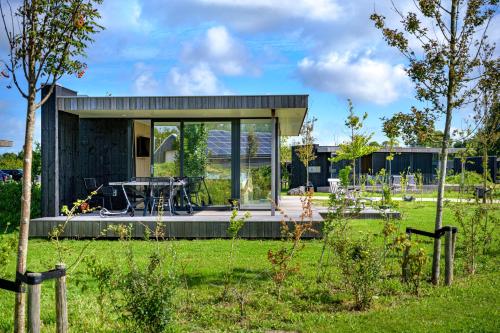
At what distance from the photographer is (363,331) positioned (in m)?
4.29

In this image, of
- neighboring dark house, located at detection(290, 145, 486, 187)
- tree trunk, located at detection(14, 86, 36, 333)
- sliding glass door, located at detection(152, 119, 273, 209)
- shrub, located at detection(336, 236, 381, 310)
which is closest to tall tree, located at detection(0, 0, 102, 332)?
tree trunk, located at detection(14, 86, 36, 333)

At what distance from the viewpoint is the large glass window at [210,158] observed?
489 inches

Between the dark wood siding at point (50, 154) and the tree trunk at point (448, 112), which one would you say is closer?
the tree trunk at point (448, 112)

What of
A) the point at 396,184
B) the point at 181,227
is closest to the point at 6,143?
the point at 181,227

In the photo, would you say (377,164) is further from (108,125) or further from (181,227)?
(181,227)

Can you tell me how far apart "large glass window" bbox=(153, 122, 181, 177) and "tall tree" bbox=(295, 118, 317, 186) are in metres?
13.1

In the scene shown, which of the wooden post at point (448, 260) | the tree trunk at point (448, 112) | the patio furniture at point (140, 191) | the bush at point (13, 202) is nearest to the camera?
the wooden post at point (448, 260)

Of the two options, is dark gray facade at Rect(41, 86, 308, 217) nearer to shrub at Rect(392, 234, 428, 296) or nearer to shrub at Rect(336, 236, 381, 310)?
shrub at Rect(392, 234, 428, 296)

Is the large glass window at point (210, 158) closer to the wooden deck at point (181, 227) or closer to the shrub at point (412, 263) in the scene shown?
the wooden deck at point (181, 227)

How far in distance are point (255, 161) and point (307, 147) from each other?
13755 millimetres

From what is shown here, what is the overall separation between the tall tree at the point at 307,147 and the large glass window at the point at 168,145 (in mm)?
13132

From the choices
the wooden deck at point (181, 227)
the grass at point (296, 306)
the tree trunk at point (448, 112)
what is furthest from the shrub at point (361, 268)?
the wooden deck at point (181, 227)

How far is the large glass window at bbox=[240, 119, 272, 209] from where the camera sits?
1238 cm

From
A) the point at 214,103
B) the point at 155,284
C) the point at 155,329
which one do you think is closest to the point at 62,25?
the point at 155,284
